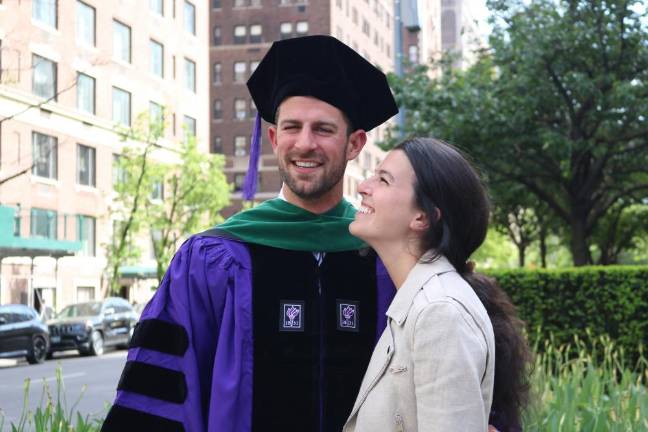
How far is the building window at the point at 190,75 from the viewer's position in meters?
42.8

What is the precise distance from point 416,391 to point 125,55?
119 feet

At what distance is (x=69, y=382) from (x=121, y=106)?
23082 mm

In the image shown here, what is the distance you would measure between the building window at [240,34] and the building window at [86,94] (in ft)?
110

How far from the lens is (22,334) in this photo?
19438 mm

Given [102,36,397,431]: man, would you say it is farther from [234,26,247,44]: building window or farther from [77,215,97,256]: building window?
[234,26,247,44]: building window

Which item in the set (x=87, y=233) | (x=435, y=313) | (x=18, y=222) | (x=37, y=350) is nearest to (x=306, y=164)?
(x=435, y=313)

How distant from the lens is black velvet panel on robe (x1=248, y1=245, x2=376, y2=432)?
309 centimetres

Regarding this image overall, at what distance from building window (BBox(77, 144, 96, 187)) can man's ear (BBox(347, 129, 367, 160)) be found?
32.0 meters

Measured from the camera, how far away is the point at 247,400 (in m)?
3.03

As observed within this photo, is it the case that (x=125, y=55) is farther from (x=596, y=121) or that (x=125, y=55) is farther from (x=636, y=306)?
(x=636, y=306)

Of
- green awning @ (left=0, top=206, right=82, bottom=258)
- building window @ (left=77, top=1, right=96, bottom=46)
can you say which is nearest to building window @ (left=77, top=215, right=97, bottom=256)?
green awning @ (left=0, top=206, right=82, bottom=258)

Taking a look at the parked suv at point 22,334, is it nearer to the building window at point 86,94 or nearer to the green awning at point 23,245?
the green awning at point 23,245

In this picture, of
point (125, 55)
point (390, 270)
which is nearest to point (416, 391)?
point (390, 270)

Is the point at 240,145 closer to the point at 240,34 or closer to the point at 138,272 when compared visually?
the point at 240,34
